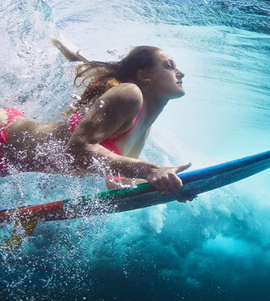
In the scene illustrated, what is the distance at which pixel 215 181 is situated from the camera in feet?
7.80

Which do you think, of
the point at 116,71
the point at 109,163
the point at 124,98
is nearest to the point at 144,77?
the point at 116,71

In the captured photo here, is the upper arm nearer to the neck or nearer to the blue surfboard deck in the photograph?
the neck

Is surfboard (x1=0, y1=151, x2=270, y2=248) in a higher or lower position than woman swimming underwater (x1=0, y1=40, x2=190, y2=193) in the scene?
lower

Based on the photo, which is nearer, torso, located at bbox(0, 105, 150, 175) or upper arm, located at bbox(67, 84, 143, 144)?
upper arm, located at bbox(67, 84, 143, 144)

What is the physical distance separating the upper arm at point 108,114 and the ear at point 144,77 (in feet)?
1.54

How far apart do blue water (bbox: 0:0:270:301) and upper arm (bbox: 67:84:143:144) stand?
1254mm

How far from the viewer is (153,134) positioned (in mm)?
16656

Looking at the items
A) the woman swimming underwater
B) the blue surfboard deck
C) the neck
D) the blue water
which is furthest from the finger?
the blue water

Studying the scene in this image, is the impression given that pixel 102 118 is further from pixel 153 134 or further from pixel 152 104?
pixel 153 134

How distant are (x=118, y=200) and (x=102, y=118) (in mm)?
955

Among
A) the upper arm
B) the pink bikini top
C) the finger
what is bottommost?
the pink bikini top

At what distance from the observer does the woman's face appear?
2.13 meters

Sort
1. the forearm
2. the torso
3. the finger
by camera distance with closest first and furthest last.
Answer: the finger
the forearm
the torso

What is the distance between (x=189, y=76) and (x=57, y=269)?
11.0 metres
